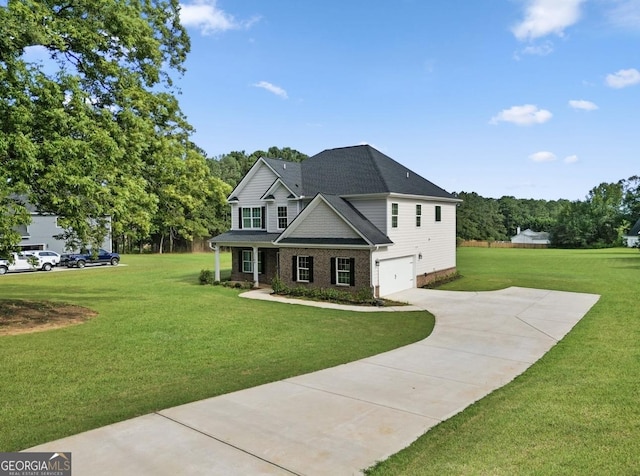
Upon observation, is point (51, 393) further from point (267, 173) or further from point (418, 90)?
point (418, 90)

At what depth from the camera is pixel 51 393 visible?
8719 millimetres

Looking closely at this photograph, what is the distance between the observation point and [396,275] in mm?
23953

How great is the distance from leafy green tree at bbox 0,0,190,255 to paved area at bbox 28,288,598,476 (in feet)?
30.2

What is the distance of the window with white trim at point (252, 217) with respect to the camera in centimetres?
2834

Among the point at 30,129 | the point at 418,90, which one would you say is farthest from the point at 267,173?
the point at 30,129

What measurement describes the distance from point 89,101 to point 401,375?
14.0 metres

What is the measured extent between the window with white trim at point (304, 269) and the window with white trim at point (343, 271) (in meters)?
1.72

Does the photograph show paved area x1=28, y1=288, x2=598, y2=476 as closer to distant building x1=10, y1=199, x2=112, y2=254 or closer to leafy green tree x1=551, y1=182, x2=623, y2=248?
distant building x1=10, y1=199, x2=112, y2=254

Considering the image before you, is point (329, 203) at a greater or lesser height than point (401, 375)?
greater

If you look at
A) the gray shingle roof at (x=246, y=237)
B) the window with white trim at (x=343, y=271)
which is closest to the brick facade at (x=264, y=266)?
the gray shingle roof at (x=246, y=237)

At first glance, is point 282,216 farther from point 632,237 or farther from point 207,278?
point 632,237

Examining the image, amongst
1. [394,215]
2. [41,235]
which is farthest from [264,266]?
[41,235]

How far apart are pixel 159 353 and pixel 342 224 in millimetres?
12635

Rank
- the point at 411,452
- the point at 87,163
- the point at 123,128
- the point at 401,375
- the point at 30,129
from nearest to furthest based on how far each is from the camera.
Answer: the point at 411,452 < the point at 401,375 < the point at 30,129 < the point at 87,163 < the point at 123,128
